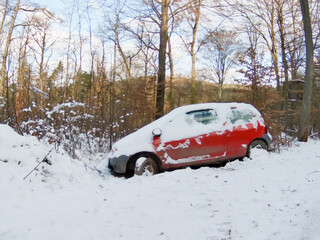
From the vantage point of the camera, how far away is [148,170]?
5988 mm

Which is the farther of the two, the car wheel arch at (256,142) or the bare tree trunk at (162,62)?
the bare tree trunk at (162,62)

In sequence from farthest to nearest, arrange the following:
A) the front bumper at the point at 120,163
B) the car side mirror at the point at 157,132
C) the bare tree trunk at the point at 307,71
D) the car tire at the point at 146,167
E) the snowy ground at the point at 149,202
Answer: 1. the bare tree trunk at the point at 307,71
2. the car side mirror at the point at 157,132
3. the front bumper at the point at 120,163
4. the car tire at the point at 146,167
5. the snowy ground at the point at 149,202

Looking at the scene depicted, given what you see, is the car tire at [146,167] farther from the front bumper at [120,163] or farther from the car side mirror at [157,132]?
the car side mirror at [157,132]

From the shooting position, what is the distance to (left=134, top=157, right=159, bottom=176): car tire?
584 centimetres

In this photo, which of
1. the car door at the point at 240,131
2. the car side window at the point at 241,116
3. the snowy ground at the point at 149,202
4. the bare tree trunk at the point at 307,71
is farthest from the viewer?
the bare tree trunk at the point at 307,71

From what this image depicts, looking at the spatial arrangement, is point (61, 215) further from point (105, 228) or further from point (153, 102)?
point (153, 102)

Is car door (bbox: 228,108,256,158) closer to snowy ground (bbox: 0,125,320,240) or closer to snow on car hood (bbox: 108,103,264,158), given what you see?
snow on car hood (bbox: 108,103,264,158)

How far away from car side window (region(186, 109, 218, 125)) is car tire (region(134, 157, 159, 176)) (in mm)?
1392

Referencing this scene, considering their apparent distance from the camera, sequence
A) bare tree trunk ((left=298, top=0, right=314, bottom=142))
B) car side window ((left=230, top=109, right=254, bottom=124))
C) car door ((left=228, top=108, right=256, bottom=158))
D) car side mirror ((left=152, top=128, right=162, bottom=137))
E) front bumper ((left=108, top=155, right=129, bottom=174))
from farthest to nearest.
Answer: bare tree trunk ((left=298, top=0, right=314, bottom=142)) < car side window ((left=230, top=109, right=254, bottom=124)) < car door ((left=228, top=108, right=256, bottom=158)) < car side mirror ((left=152, top=128, right=162, bottom=137)) < front bumper ((left=108, top=155, right=129, bottom=174))

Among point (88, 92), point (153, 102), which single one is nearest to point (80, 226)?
point (88, 92)

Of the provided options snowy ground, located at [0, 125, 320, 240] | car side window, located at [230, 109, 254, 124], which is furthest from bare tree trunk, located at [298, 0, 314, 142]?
snowy ground, located at [0, 125, 320, 240]

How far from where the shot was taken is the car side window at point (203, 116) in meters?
6.66

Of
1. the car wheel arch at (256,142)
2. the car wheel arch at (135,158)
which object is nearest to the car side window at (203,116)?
the car wheel arch at (256,142)

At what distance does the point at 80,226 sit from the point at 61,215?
1.24 feet
